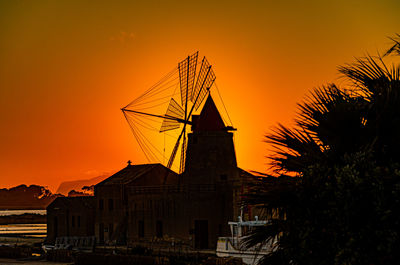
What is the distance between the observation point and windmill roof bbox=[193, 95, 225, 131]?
148ft

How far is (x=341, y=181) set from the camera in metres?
8.79

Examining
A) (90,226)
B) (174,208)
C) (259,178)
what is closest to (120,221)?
(90,226)

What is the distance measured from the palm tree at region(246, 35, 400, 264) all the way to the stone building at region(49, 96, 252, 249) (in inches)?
1221

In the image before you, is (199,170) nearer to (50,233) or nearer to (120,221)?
(120,221)

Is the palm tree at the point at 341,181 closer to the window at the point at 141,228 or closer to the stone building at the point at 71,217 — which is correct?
the window at the point at 141,228

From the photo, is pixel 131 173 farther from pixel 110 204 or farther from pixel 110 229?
pixel 110 229

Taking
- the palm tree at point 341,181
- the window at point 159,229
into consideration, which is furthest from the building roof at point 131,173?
the palm tree at point 341,181

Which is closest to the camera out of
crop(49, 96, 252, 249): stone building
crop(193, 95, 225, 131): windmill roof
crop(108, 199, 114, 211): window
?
crop(49, 96, 252, 249): stone building

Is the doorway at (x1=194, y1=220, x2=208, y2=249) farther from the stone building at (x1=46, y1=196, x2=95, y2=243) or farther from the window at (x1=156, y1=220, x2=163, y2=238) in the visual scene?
the stone building at (x1=46, y1=196, x2=95, y2=243)

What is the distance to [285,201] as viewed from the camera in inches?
368

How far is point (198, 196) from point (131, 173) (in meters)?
12.0

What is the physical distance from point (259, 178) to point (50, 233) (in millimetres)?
52932

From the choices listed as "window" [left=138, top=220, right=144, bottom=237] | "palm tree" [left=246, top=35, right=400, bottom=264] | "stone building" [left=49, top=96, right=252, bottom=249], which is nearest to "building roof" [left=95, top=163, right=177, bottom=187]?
"stone building" [left=49, top=96, right=252, bottom=249]

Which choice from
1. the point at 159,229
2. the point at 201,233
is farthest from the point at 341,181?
the point at 159,229
